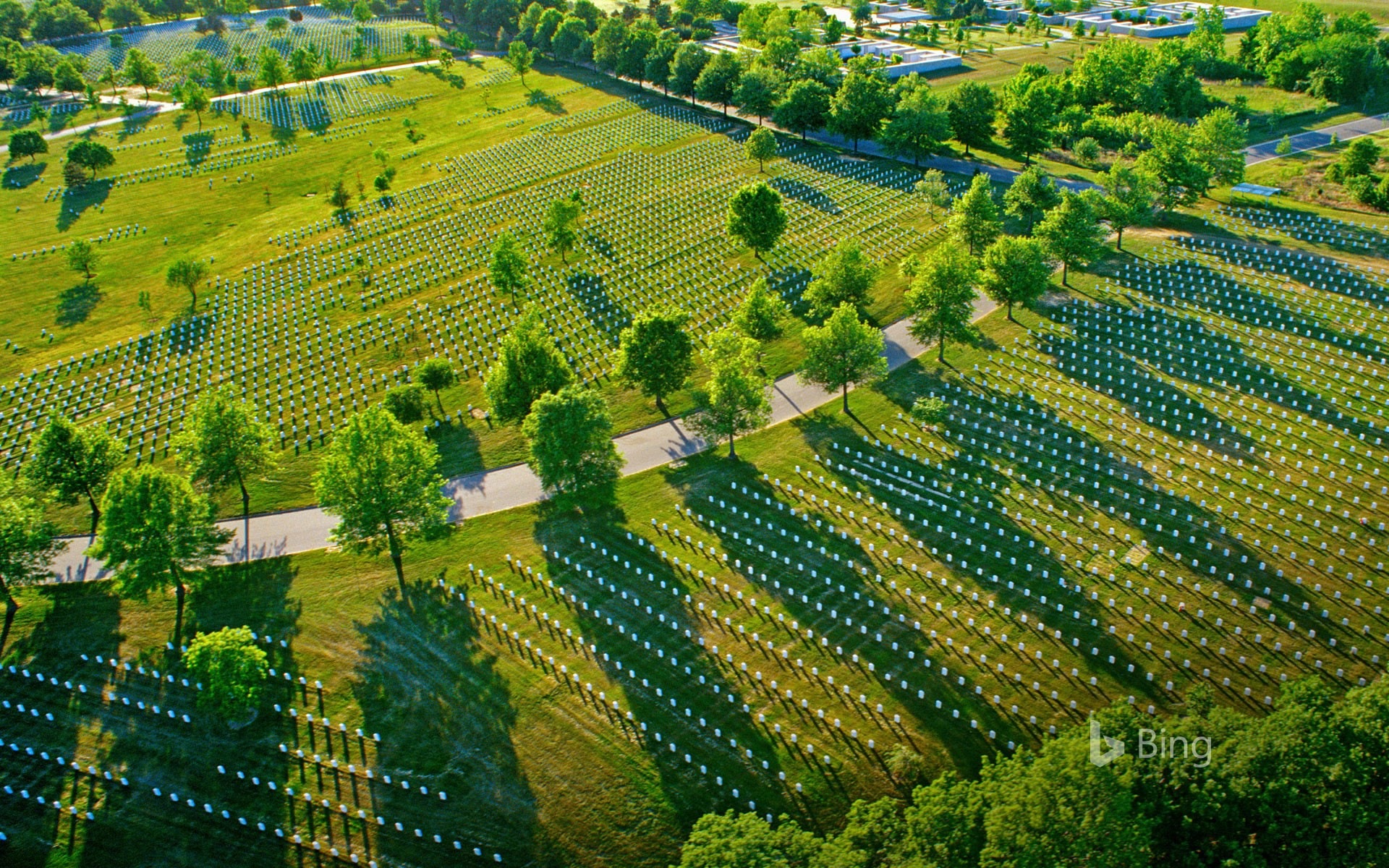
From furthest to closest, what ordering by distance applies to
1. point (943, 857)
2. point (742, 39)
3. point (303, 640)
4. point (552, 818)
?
point (742, 39) < point (303, 640) < point (552, 818) < point (943, 857)

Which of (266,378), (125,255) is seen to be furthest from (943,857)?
(125,255)

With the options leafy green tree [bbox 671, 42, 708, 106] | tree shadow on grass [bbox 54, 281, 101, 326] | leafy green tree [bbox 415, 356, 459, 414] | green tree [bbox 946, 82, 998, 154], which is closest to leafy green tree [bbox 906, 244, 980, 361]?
leafy green tree [bbox 415, 356, 459, 414]

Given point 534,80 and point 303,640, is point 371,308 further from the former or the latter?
point 534,80

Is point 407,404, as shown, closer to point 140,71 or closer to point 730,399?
point 730,399

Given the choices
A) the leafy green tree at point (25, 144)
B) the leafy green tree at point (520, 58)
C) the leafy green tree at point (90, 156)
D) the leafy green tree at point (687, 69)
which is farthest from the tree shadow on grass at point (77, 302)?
the leafy green tree at point (520, 58)

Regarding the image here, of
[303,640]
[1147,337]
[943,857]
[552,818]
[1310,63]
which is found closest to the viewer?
[943,857]

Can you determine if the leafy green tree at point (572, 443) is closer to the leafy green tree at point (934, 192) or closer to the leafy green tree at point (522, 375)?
the leafy green tree at point (522, 375)
